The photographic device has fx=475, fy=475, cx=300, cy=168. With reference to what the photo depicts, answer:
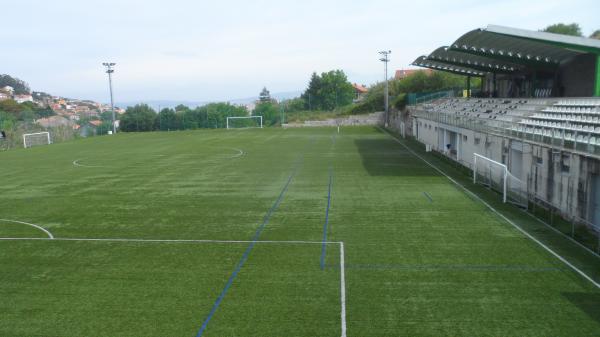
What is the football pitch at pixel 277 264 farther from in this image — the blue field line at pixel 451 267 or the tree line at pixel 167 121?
the tree line at pixel 167 121

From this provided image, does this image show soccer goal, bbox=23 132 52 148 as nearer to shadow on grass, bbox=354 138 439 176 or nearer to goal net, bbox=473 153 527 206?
shadow on grass, bbox=354 138 439 176

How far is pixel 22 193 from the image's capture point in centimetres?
2380

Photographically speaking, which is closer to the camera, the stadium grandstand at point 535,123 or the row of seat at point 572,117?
the stadium grandstand at point 535,123

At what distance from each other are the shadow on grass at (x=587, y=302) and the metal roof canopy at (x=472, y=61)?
1369 inches

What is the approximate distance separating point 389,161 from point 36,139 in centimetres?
4082

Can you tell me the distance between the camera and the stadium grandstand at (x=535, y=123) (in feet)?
55.4

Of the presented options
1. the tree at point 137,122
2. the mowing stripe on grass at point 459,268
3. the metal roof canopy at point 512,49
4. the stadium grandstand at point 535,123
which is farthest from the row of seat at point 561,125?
the tree at point 137,122

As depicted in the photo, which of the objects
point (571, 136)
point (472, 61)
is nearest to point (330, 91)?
point (472, 61)

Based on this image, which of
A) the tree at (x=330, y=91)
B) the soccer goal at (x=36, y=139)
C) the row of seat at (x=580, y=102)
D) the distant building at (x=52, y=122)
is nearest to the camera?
the row of seat at (x=580, y=102)

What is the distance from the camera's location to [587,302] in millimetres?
10453

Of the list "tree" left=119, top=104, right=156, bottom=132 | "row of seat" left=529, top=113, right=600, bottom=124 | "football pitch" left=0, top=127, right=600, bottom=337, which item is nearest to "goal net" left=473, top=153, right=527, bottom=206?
"football pitch" left=0, top=127, right=600, bottom=337

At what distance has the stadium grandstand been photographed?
55.4ft

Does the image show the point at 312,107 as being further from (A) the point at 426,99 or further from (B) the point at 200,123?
(A) the point at 426,99

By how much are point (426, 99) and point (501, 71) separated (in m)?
21.6
